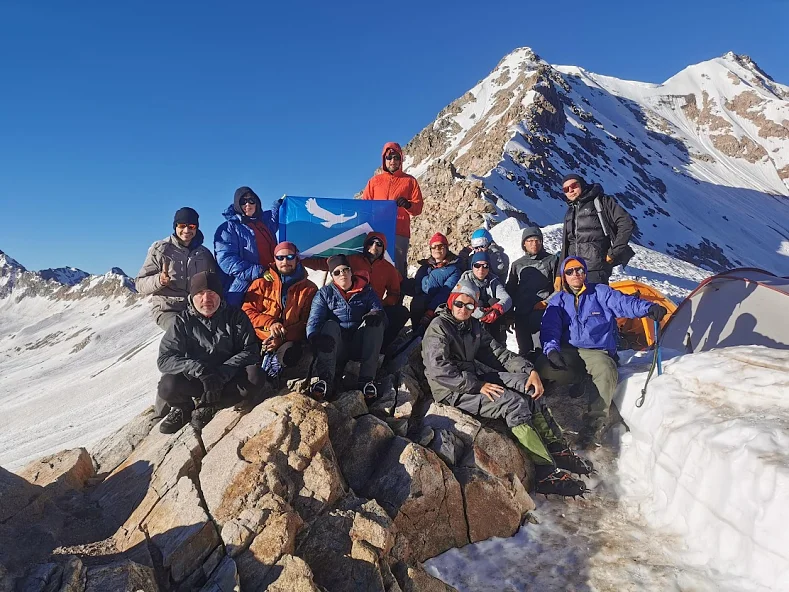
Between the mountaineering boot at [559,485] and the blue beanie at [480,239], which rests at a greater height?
the blue beanie at [480,239]

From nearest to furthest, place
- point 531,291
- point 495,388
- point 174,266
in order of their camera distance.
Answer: point 495,388
point 174,266
point 531,291

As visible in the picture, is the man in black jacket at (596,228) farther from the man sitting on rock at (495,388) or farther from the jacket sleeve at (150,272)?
the jacket sleeve at (150,272)

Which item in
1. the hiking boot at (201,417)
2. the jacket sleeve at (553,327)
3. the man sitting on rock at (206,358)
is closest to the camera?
the man sitting on rock at (206,358)

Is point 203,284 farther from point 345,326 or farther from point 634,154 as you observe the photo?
point 634,154

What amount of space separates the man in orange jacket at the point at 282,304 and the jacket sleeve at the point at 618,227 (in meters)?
4.57

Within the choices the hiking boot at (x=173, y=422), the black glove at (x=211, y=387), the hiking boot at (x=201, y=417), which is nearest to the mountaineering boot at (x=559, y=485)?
the black glove at (x=211, y=387)

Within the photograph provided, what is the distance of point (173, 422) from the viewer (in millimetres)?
5039

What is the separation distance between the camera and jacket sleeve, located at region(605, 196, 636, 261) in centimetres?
643

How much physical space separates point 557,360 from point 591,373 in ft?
1.64

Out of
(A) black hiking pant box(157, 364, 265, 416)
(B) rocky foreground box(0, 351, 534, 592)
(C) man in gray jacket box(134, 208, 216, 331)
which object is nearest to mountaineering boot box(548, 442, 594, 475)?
(B) rocky foreground box(0, 351, 534, 592)

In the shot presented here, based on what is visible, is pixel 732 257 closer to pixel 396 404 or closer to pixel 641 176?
pixel 641 176

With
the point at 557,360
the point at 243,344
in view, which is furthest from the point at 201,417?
the point at 557,360

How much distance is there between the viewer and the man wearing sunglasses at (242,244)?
20.8ft

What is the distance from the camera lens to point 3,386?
65188 mm
